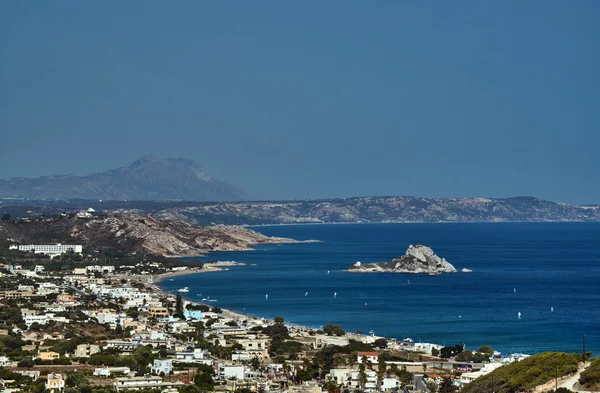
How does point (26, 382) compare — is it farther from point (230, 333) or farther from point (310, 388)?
point (230, 333)

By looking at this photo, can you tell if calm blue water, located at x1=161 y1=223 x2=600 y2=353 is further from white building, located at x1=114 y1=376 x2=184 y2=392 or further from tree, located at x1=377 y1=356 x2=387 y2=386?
white building, located at x1=114 y1=376 x2=184 y2=392

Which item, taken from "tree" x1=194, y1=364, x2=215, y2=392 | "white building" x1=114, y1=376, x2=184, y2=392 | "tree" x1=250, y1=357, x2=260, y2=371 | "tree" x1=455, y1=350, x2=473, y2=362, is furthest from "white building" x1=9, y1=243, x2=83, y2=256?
"white building" x1=114, y1=376, x2=184, y2=392

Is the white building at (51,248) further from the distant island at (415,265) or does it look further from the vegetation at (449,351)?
the vegetation at (449,351)

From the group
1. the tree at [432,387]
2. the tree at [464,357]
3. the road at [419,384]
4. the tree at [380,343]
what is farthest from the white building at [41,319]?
the tree at [432,387]

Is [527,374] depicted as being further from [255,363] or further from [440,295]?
[440,295]

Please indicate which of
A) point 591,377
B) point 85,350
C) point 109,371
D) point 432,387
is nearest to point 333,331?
point 85,350

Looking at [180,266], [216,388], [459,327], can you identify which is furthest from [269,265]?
[216,388]
